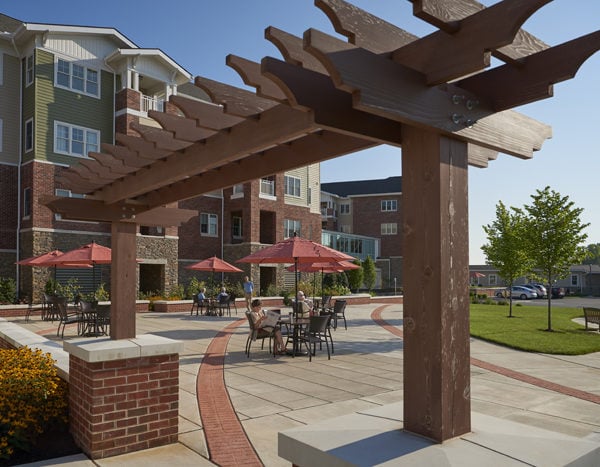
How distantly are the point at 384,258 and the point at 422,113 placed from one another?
5237 centimetres

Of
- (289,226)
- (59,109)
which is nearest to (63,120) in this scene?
(59,109)

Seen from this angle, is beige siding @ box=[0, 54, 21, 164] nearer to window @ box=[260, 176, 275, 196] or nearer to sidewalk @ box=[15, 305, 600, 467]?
window @ box=[260, 176, 275, 196]

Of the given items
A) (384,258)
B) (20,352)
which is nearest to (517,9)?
(20,352)

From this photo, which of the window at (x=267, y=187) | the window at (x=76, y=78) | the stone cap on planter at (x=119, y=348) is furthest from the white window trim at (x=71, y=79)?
the stone cap on planter at (x=119, y=348)

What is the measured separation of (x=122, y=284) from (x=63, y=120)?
22039 mm

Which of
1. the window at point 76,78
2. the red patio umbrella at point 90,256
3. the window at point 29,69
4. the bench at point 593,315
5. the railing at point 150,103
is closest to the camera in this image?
the red patio umbrella at point 90,256

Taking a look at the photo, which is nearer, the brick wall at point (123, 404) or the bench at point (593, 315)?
the brick wall at point (123, 404)

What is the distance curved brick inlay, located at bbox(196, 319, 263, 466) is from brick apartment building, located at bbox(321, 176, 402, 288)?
135 ft

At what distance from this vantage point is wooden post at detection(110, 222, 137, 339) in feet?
19.2

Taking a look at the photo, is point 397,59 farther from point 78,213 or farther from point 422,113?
point 78,213

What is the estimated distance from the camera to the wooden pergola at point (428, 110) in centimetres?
239

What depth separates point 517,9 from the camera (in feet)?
7.37

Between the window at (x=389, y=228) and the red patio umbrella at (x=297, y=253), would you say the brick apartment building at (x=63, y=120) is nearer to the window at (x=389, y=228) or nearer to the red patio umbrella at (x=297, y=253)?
the red patio umbrella at (x=297, y=253)

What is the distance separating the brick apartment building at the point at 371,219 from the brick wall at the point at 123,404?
145ft
